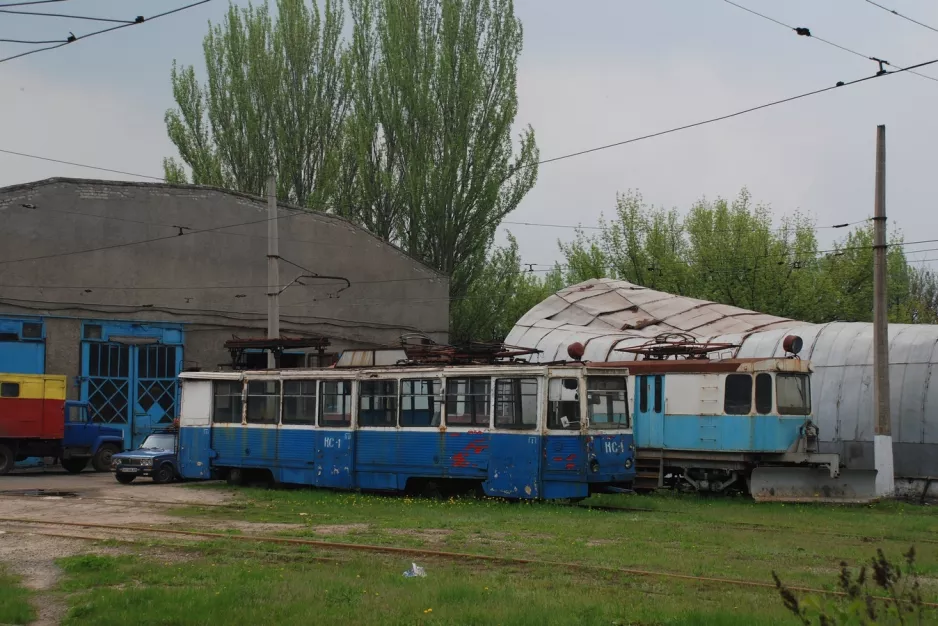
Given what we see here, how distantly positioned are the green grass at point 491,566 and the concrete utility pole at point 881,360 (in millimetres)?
2425

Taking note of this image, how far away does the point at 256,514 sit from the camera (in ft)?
56.9

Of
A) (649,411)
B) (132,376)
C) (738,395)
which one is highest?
(132,376)

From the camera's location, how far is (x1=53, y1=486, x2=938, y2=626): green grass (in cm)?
880

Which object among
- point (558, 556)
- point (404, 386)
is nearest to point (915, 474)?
point (404, 386)

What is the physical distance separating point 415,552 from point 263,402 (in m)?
11.5

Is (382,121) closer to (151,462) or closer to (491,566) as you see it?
(151,462)

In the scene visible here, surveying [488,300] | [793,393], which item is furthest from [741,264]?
[793,393]

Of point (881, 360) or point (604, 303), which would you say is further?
point (604, 303)

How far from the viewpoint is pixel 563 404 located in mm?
18641

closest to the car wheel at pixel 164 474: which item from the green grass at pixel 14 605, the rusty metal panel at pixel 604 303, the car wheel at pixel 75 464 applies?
the car wheel at pixel 75 464

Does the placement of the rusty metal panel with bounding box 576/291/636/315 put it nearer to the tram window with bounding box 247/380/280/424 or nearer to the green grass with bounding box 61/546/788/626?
the tram window with bounding box 247/380/280/424

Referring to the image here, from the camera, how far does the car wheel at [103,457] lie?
29906 millimetres

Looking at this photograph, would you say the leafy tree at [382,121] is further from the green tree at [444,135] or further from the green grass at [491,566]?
the green grass at [491,566]

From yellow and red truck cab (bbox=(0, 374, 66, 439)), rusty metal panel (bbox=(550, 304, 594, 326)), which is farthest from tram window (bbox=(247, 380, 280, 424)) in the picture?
rusty metal panel (bbox=(550, 304, 594, 326))
